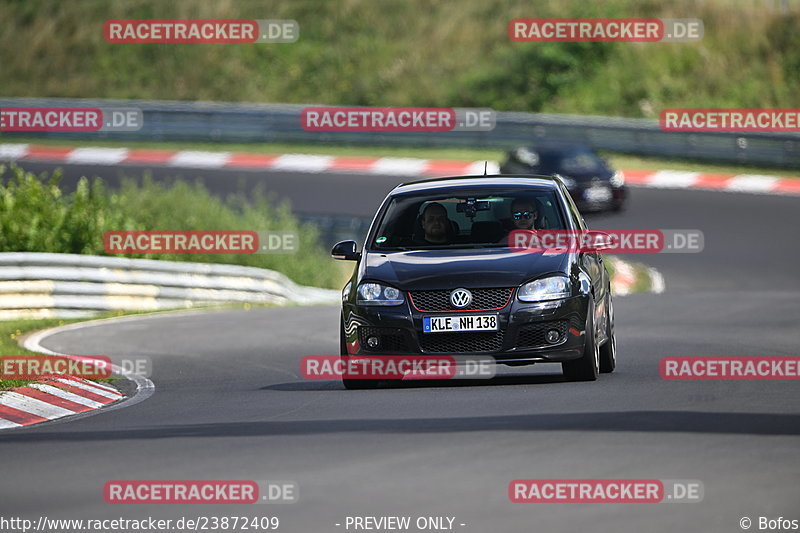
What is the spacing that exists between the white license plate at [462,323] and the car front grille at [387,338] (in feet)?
0.66

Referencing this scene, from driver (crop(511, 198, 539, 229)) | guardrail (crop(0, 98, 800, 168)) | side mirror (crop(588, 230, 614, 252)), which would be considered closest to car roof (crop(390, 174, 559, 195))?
driver (crop(511, 198, 539, 229))

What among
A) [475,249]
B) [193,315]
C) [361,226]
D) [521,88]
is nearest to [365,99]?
[521,88]

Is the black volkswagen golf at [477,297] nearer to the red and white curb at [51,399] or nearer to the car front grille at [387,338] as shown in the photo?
the car front grille at [387,338]

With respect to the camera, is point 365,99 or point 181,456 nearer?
point 181,456

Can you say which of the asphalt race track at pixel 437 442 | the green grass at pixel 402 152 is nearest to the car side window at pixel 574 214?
the asphalt race track at pixel 437 442

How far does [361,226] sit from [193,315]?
627cm

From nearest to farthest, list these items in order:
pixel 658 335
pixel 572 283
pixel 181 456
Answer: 1. pixel 181 456
2. pixel 572 283
3. pixel 658 335

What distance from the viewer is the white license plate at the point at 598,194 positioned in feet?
102

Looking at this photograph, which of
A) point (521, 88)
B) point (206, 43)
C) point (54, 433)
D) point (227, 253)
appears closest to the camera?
point (54, 433)

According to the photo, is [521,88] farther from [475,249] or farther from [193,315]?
[475,249]

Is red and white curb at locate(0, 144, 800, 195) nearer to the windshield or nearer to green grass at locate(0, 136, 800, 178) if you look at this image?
green grass at locate(0, 136, 800, 178)

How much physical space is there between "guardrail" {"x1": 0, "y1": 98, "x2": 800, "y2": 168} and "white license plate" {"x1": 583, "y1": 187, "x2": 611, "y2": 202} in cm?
577

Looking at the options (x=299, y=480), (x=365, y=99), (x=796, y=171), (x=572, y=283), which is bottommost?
(x=299, y=480)

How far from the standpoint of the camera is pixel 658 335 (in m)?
17.3
